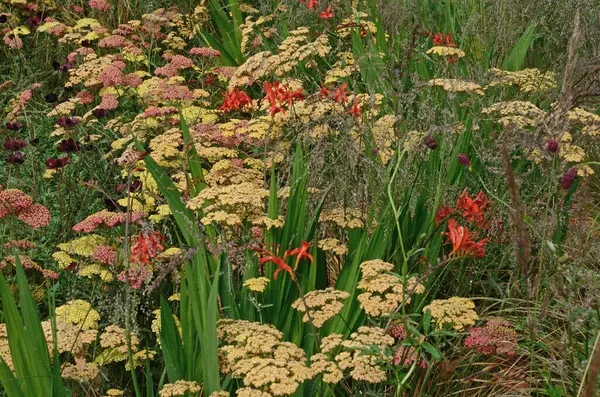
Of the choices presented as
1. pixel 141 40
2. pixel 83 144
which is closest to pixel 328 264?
pixel 83 144

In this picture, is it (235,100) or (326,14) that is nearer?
(235,100)

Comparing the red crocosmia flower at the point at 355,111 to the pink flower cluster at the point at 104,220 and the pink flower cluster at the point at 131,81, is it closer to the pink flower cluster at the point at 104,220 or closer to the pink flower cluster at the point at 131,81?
the pink flower cluster at the point at 104,220

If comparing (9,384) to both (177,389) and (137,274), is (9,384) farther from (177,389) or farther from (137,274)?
(137,274)

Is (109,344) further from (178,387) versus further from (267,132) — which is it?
(267,132)

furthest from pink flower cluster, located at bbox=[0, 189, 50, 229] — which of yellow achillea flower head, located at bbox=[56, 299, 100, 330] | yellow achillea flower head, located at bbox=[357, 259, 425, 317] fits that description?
yellow achillea flower head, located at bbox=[357, 259, 425, 317]

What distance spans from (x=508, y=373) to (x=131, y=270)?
1.26 m

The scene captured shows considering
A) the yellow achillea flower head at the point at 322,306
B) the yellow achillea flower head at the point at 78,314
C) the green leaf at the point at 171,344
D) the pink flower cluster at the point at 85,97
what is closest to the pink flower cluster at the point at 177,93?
the pink flower cluster at the point at 85,97

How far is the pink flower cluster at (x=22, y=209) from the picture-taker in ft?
8.96

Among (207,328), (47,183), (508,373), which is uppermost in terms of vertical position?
(207,328)

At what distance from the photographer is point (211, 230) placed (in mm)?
2705

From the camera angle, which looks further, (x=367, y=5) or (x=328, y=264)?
(x=367, y=5)

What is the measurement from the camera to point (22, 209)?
281 cm

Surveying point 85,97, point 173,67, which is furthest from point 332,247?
point 85,97

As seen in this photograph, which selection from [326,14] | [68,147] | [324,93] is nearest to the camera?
[324,93]
